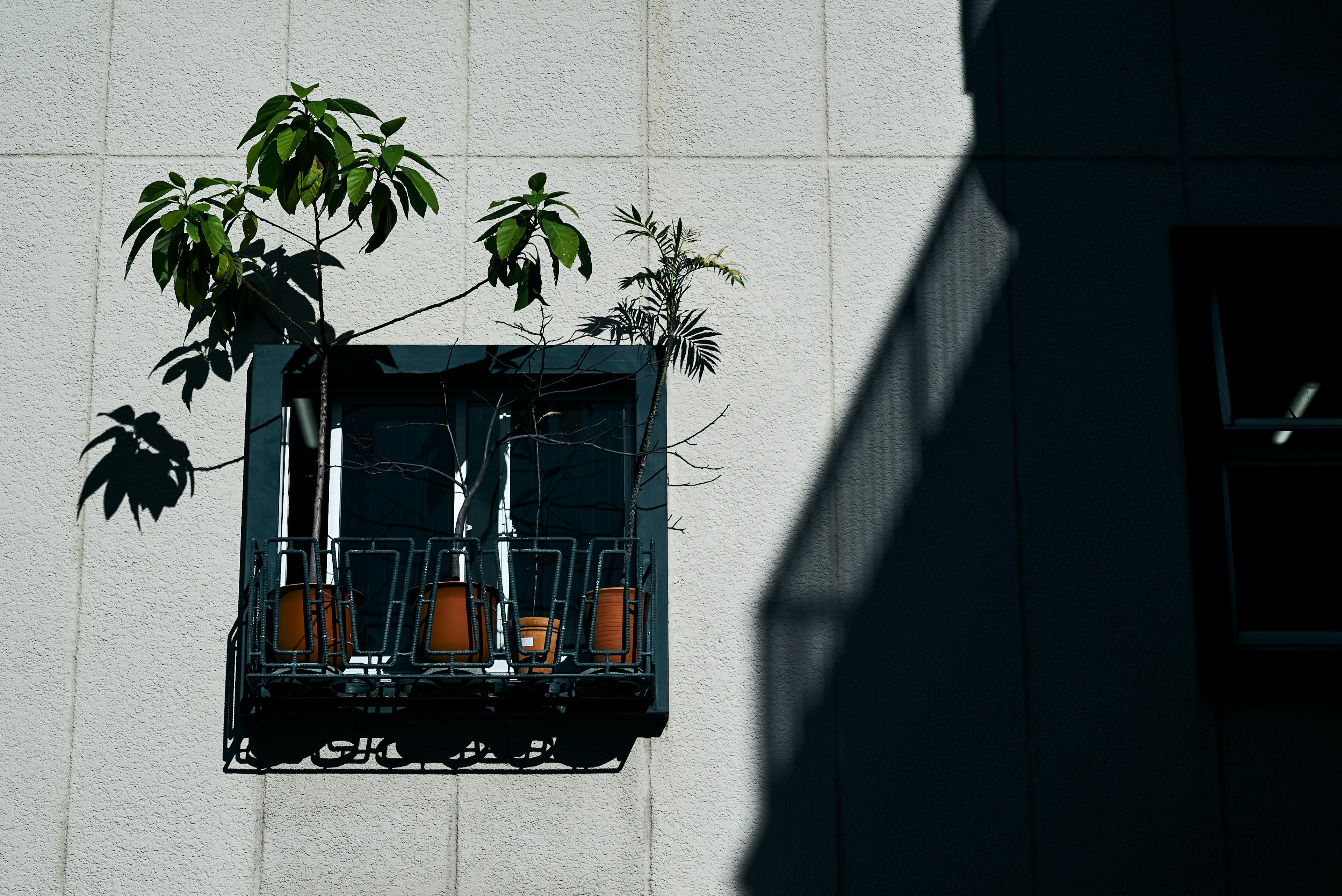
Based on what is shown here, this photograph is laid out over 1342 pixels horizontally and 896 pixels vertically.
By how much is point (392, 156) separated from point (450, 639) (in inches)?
58.1

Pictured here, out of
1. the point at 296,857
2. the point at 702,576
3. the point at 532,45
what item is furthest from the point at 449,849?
the point at 532,45

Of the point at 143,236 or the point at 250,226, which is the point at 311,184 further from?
the point at 143,236

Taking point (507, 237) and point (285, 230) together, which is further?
point (285, 230)

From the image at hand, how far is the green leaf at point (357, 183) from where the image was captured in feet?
13.3

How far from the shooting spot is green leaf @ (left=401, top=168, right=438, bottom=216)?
4121 millimetres

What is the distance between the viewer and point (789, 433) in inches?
181

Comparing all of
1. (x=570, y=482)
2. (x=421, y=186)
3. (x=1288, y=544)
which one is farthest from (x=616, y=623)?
(x=1288, y=544)

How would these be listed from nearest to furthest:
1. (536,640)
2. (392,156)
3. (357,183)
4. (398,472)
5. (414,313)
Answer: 1. (392,156)
2. (357,183)
3. (536,640)
4. (414,313)
5. (398,472)

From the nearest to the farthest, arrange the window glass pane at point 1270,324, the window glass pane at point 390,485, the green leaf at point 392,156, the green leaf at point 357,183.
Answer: the green leaf at point 392,156
the green leaf at point 357,183
the window glass pane at point 390,485
the window glass pane at point 1270,324

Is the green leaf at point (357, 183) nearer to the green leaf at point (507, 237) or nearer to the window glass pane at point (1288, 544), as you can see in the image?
the green leaf at point (507, 237)

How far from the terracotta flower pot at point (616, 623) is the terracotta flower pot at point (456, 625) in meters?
0.33

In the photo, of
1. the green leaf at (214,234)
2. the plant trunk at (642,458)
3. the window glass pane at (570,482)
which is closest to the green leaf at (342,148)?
the green leaf at (214,234)

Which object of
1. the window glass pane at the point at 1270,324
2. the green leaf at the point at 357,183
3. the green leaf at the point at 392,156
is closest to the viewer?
the green leaf at the point at 392,156

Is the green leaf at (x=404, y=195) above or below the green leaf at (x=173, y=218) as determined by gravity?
above
